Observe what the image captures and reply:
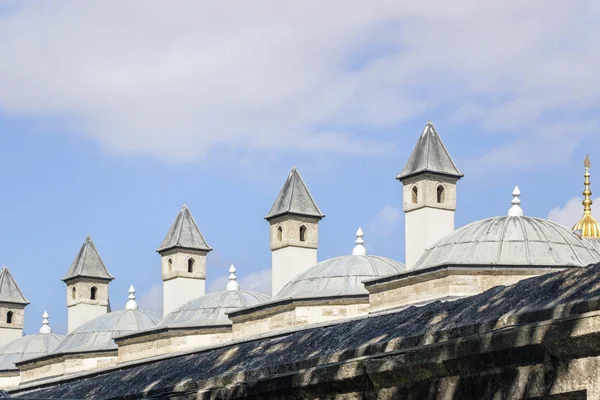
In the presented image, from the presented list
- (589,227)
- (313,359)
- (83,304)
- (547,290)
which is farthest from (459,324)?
(589,227)

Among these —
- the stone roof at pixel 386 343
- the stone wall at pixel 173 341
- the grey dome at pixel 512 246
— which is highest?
the grey dome at pixel 512 246

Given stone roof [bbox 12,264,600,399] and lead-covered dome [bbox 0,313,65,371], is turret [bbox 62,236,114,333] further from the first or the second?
stone roof [bbox 12,264,600,399]

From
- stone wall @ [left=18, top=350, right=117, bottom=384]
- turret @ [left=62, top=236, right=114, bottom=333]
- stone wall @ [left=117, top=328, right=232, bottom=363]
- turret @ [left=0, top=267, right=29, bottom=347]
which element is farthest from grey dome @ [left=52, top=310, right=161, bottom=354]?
turret @ [left=0, top=267, right=29, bottom=347]

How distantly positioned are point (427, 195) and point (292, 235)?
22.1 ft

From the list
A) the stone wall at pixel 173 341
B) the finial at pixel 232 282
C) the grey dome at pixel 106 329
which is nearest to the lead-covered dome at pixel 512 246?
the stone wall at pixel 173 341

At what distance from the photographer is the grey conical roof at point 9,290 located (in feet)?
209

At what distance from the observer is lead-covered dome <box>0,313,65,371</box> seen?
5403 centimetres

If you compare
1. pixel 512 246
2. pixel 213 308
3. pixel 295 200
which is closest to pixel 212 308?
pixel 213 308

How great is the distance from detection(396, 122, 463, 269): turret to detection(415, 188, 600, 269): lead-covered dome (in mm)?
6083

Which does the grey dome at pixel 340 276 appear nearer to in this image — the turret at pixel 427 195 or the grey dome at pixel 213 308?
the turret at pixel 427 195

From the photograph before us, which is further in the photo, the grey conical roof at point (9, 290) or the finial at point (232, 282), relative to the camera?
the grey conical roof at point (9, 290)

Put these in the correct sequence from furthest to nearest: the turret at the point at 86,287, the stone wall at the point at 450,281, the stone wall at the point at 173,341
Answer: the turret at the point at 86,287
the stone wall at the point at 173,341
the stone wall at the point at 450,281

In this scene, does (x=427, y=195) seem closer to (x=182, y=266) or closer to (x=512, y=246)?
(x=512, y=246)

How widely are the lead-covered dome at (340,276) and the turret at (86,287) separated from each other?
2233cm
